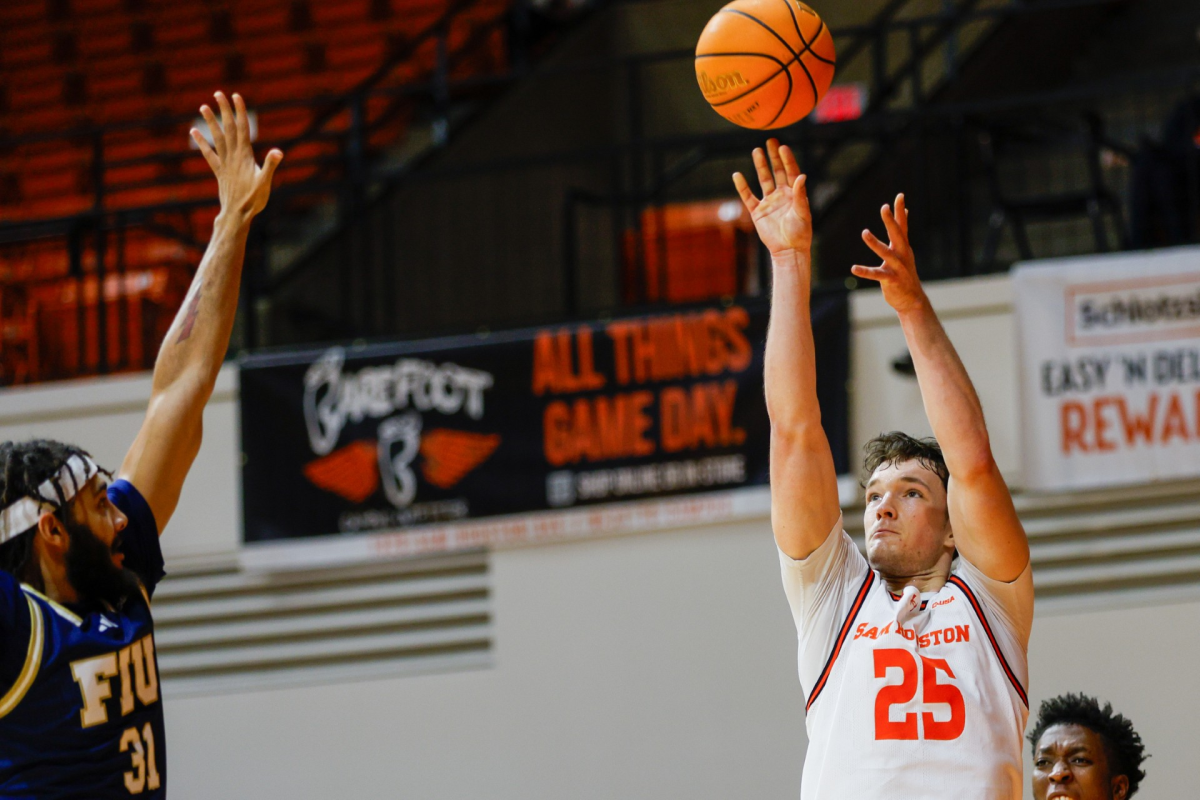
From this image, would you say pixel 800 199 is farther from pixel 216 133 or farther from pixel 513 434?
pixel 513 434

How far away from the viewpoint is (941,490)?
3.57 meters

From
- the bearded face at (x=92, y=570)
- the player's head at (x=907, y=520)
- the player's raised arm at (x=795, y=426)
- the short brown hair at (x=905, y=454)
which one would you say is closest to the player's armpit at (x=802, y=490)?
the player's raised arm at (x=795, y=426)

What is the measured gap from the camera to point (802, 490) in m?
3.43

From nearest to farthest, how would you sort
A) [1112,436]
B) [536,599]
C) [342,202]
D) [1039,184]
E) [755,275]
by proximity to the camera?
[1112,436]
[536,599]
[755,275]
[1039,184]
[342,202]

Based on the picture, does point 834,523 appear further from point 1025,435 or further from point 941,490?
point 1025,435

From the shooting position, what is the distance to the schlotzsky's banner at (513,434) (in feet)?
24.5

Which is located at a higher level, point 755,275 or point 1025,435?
point 755,275

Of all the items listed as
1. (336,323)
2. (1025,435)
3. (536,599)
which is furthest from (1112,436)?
(336,323)

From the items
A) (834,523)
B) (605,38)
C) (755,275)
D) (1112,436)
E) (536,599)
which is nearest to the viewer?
(834,523)

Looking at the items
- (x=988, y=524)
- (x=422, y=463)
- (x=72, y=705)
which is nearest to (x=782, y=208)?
(x=988, y=524)

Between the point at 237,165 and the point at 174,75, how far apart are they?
851 centimetres

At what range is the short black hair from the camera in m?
3.13

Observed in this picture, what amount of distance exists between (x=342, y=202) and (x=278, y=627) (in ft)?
10.6

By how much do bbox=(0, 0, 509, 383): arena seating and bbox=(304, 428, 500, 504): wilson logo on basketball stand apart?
262cm
